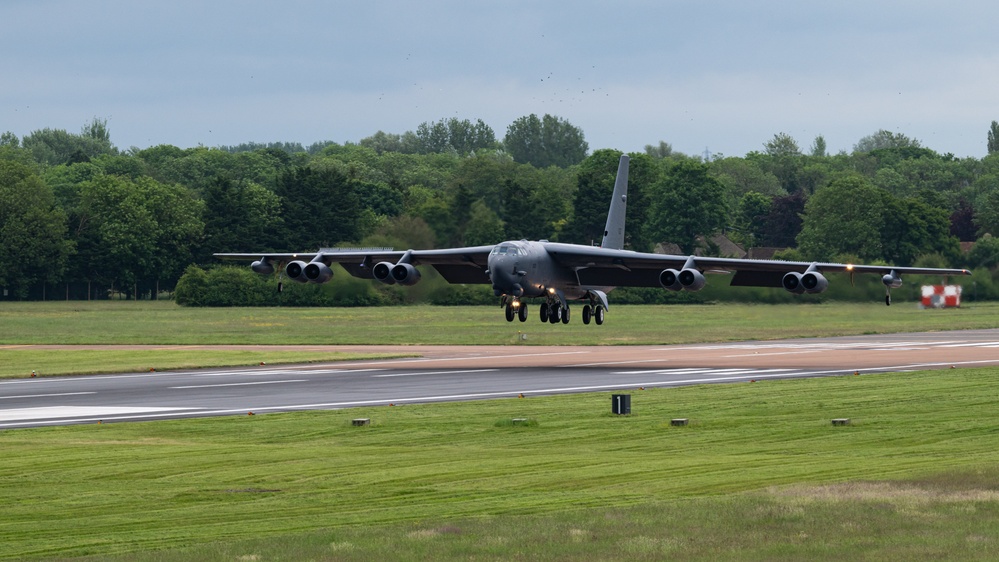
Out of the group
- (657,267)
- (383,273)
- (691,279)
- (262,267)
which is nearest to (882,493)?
(691,279)

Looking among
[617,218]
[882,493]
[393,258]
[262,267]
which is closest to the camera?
[882,493]

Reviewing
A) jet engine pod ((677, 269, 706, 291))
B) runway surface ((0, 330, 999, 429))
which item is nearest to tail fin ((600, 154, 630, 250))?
runway surface ((0, 330, 999, 429))

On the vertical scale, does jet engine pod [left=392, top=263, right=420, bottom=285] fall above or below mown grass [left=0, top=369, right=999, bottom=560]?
above

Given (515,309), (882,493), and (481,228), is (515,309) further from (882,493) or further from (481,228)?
(882,493)

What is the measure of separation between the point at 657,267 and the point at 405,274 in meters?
11.8

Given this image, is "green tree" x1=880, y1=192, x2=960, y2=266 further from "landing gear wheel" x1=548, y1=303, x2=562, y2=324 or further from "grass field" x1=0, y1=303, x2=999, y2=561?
"grass field" x1=0, y1=303, x2=999, y2=561

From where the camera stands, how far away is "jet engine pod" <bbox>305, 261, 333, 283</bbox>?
187ft

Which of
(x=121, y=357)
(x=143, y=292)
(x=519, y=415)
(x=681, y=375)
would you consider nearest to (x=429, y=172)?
(x=143, y=292)

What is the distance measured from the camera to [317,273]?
57.1 m

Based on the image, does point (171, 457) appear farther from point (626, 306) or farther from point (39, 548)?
point (626, 306)

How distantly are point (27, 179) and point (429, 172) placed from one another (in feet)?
240

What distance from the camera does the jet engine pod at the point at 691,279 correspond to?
5469 centimetres

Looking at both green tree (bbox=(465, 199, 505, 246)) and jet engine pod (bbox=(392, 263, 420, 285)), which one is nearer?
jet engine pod (bbox=(392, 263, 420, 285))

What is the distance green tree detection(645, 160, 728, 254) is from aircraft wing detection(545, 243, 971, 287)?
257ft
